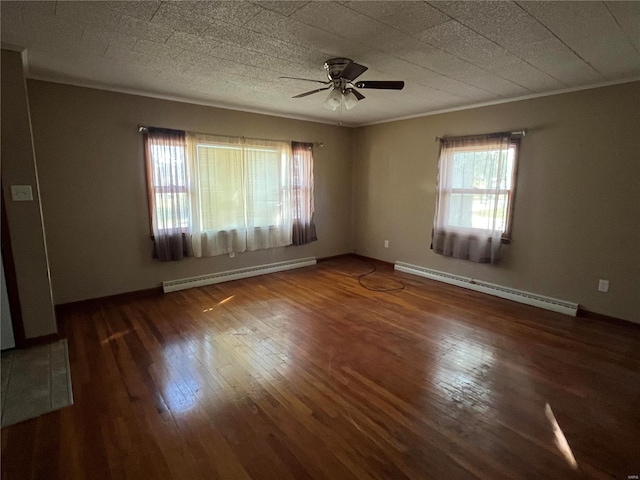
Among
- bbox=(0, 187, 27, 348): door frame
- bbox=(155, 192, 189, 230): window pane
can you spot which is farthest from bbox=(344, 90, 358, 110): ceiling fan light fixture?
bbox=(0, 187, 27, 348): door frame

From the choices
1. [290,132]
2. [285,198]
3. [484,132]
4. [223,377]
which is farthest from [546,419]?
[290,132]

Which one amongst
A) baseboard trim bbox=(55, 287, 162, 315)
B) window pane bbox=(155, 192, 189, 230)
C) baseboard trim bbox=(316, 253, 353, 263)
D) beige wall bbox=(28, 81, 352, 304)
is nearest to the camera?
beige wall bbox=(28, 81, 352, 304)

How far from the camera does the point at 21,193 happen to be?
2627 mm

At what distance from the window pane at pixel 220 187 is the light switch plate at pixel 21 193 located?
179 centimetres

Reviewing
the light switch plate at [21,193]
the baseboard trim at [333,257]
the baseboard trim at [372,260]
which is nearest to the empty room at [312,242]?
the light switch plate at [21,193]

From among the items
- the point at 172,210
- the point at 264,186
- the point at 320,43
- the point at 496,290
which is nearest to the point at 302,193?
the point at 264,186

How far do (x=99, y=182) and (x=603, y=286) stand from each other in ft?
18.2

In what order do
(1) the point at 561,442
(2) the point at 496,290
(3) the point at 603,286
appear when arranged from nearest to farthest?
(1) the point at 561,442
(3) the point at 603,286
(2) the point at 496,290

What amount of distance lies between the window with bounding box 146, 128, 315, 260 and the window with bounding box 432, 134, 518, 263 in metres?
2.07

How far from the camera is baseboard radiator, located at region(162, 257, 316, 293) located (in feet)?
13.8

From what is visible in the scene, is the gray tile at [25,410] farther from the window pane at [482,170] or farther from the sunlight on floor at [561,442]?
the window pane at [482,170]

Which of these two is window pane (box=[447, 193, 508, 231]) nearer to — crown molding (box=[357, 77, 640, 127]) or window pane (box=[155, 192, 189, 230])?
crown molding (box=[357, 77, 640, 127])

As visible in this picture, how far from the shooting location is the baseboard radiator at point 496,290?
142 inches

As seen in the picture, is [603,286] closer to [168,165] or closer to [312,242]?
[312,242]
